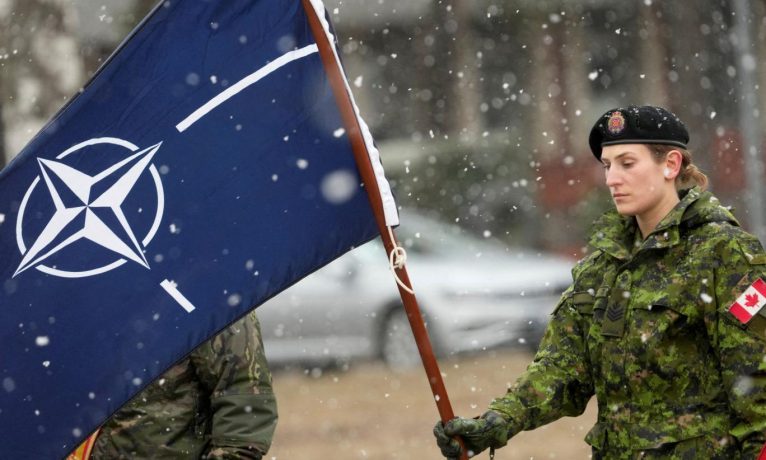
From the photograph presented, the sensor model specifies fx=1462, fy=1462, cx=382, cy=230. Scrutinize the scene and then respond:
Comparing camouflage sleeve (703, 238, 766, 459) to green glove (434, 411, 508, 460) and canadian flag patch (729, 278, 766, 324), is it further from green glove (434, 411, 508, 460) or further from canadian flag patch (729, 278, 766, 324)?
green glove (434, 411, 508, 460)

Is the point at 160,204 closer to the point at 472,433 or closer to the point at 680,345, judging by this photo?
the point at 472,433

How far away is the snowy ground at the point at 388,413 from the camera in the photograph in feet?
33.3

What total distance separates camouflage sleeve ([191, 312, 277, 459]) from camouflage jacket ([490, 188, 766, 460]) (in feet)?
2.47

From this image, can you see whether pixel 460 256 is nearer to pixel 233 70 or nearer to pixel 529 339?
pixel 529 339

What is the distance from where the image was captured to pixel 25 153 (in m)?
4.30

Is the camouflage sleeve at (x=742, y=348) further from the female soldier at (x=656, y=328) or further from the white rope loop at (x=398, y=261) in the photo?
the white rope loop at (x=398, y=261)

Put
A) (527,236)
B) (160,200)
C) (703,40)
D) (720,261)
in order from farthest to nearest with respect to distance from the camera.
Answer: (703,40) < (527,236) < (160,200) < (720,261)

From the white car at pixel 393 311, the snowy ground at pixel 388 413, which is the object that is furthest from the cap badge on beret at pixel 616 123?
the white car at pixel 393 311

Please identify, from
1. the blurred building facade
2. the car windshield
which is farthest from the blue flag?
the blurred building facade

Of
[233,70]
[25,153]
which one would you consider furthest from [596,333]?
[25,153]

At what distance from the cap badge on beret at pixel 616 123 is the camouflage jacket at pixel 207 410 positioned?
126 cm

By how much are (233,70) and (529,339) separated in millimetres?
10589

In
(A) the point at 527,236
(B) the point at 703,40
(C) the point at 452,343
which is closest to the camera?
(C) the point at 452,343

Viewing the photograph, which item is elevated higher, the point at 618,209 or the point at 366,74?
the point at 366,74
